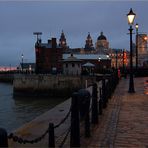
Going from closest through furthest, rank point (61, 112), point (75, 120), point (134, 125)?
point (75, 120), point (134, 125), point (61, 112)

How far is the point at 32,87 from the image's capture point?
57.3 m

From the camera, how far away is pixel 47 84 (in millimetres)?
57031

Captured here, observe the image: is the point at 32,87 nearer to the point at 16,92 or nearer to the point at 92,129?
the point at 16,92

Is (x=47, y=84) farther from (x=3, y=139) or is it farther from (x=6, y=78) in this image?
(x=6, y=78)

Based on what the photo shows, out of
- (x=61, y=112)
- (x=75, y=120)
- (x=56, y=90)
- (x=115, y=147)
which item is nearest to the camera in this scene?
(x=75, y=120)

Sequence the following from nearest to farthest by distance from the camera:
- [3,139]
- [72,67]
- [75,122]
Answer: [3,139]
[75,122]
[72,67]

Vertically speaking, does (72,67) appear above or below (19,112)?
above

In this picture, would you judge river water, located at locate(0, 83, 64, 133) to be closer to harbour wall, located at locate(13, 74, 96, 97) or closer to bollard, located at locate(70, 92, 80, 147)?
harbour wall, located at locate(13, 74, 96, 97)

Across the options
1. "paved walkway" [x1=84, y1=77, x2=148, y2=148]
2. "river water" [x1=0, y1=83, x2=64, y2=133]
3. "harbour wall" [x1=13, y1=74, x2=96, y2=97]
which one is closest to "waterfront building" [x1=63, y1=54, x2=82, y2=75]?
"harbour wall" [x1=13, y1=74, x2=96, y2=97]

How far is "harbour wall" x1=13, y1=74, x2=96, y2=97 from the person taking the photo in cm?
5594

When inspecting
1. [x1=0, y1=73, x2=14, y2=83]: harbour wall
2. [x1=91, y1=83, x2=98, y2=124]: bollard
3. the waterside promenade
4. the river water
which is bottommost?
the river water

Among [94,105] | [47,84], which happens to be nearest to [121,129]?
[94,105]

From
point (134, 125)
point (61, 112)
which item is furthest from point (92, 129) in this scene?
point (61, 112)

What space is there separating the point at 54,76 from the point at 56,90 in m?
2.49
